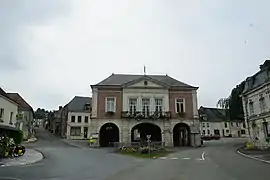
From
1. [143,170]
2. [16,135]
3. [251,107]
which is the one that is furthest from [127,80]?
[143,170]

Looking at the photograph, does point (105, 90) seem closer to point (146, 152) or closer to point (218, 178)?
point (146, 152)

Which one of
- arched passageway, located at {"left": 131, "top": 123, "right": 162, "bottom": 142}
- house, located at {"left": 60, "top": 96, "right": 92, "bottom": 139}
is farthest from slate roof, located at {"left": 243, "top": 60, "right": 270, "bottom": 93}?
house, located at {"left": 60, "top": 96, "right": 92, "bottom": 139}

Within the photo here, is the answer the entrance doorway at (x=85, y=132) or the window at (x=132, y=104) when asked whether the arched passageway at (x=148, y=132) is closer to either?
the window at (x=132, y=104)

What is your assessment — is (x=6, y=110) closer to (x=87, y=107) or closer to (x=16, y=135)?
(x=16, y=135)

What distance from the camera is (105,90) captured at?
144 feet

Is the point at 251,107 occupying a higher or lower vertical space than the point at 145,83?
lower

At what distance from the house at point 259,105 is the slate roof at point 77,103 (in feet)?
133

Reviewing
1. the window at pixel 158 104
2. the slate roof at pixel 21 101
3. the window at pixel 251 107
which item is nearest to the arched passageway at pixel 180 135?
the window at pixel 158 104

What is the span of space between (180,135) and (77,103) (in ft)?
97.8

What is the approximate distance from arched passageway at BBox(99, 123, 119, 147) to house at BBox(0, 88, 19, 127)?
13561 mm

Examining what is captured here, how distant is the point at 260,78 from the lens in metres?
33.4

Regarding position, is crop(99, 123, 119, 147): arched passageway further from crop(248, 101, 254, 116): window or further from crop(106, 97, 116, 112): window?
crop(248, 101, 254, 116): window

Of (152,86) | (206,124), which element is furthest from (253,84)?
(206,124)

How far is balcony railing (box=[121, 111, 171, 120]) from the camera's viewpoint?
42844 millimetres
